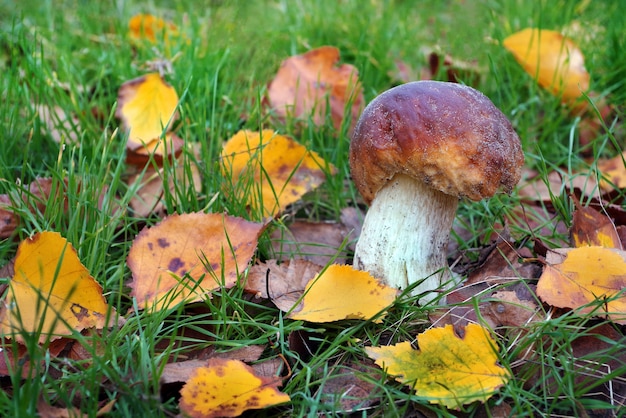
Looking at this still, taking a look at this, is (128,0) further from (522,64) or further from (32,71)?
(522,64)

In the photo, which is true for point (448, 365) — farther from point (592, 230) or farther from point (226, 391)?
point (592, 230)

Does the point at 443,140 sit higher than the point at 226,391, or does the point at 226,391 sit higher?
the point at 443,140

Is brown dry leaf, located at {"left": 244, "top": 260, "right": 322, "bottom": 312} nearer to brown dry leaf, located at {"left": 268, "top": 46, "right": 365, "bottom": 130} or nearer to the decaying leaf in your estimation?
the decaying leaf

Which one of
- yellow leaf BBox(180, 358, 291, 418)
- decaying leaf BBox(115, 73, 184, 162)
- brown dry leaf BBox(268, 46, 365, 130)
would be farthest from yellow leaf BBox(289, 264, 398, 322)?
brown dry leaf BBox(268, 46, 365, 130)

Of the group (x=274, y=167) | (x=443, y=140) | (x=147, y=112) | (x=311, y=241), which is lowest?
(x=311, y=241)

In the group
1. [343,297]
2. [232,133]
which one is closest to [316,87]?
[232,133]

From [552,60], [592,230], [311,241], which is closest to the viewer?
[592,230]

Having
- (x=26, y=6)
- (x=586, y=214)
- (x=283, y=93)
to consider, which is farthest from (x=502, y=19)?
(x=26, y=6)

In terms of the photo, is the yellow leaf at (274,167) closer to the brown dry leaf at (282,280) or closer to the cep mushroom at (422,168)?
the brown dry leaf at (282,280)
